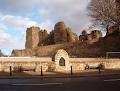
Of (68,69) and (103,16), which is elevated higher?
(103,16)

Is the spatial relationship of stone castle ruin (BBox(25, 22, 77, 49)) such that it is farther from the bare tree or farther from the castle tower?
the bare tree

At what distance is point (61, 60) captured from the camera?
35562mm

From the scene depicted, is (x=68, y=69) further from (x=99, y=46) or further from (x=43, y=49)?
(x=43, y=49)

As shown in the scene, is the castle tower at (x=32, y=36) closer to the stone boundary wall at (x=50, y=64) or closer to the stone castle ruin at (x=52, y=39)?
the stone castle ruin at (x=52, y=39)

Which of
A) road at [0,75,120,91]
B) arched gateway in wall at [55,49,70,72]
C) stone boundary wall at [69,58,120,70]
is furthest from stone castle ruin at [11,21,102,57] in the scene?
road at [0,75,120,91]

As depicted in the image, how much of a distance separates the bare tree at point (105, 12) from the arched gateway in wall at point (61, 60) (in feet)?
75.3

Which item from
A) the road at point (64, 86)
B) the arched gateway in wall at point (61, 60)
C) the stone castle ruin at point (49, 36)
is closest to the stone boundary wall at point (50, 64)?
the arched gateway in wall at point (61, 60)

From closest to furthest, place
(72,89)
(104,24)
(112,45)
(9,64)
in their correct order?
(72,89) → (9,64) → (112,45) → (104,24)

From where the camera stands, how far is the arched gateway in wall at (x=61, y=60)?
1384 inches

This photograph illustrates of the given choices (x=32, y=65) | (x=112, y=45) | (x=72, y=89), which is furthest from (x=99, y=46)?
(x=72, y=89)

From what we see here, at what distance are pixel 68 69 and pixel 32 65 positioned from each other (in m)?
3.83

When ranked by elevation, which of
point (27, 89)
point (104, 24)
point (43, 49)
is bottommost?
point (27, 89)

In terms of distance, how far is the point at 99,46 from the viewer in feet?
180

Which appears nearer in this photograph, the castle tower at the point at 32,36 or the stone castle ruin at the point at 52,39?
the stone castle ruin at the point at 52,39
